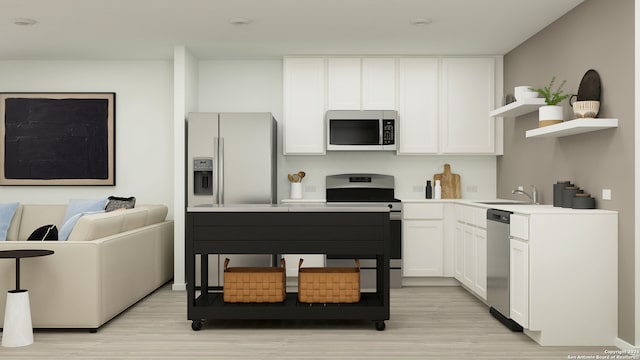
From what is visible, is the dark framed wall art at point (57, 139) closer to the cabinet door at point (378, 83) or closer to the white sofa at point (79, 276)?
the white sofa at point (79, 276)

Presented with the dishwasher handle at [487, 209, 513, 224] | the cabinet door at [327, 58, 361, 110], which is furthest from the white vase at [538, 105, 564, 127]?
the cabinet door at [327, 58, 361, 110]

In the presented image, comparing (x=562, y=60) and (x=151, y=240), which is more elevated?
(x=562, y=60)

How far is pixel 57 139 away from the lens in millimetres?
6520

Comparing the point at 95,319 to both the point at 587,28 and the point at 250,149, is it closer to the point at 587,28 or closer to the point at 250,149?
the point at 250,149

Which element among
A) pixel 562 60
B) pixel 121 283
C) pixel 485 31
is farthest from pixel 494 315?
pixel 121 283

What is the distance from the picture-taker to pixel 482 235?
196 inches

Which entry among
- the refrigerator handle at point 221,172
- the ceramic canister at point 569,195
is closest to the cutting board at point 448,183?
the ceramic canister at point 569,195

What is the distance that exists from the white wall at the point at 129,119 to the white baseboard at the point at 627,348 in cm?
461

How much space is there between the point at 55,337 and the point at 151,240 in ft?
5.06

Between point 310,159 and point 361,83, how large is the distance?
3.29 ft

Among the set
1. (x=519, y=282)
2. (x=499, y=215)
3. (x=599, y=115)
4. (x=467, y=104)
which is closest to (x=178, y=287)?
(x=499, y=215)

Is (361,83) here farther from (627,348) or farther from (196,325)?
(627,348)

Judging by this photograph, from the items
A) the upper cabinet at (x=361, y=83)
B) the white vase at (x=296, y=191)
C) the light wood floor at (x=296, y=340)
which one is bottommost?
the light wood floor at (x=296, y=340)

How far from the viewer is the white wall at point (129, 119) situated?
655 cm
